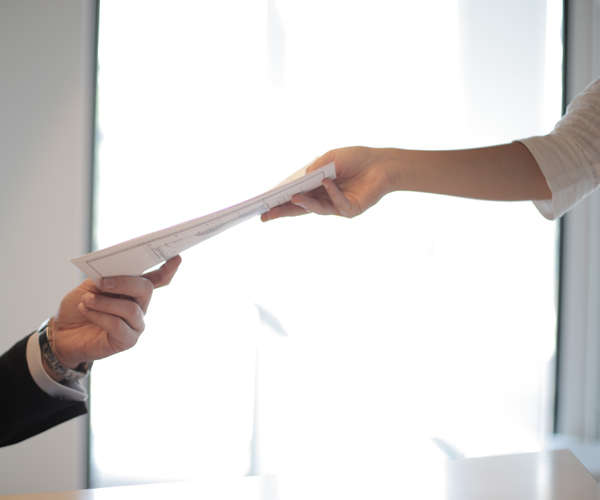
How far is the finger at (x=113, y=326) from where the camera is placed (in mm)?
896

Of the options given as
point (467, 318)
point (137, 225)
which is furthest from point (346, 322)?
point (137, 225)

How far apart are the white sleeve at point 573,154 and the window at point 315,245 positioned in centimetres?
140

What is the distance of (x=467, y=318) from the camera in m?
2.55

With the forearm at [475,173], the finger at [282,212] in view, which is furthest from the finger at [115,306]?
the forearm at [475,173]

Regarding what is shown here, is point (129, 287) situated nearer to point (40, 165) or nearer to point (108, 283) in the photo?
point (108, 283)

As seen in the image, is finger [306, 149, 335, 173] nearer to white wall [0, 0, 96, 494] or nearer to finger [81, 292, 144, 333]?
finger [81, 292, 144, 333]

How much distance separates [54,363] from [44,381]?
4 cm

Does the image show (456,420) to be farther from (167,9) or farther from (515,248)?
(167,9)

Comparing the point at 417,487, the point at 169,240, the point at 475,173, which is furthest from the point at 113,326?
the point at 475,173

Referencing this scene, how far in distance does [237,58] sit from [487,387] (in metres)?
2.07

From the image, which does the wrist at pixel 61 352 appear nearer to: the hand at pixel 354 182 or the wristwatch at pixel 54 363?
the wristwatch at pixel 54 363

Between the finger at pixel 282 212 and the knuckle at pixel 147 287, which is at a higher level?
the finger at pixel 282 212

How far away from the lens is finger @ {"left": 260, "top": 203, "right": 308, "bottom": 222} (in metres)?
0.97

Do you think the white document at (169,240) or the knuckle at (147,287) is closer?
the white document at (169,240)
